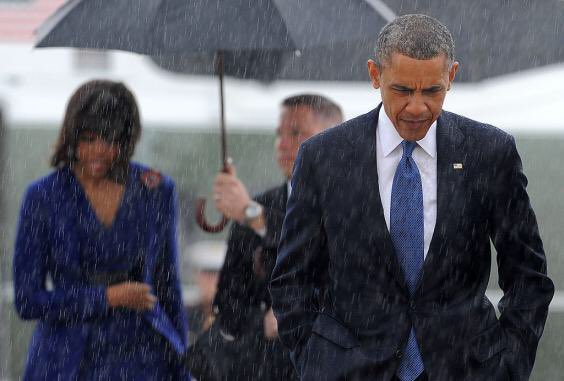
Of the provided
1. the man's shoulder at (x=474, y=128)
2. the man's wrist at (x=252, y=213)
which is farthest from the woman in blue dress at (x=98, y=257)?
the man's shoulder at (x=474, y=128)

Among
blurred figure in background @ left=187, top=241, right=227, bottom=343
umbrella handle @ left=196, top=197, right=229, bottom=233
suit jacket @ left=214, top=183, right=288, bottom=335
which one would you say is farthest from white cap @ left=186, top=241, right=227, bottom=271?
suit jacket @ left=214, top=183, right=288, bottom=335

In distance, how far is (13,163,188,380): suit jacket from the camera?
500 cm

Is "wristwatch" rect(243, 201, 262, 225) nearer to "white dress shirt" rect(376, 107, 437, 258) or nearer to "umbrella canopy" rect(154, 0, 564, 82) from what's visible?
"umbrella canopy" rect(154, 0, 564, 82)

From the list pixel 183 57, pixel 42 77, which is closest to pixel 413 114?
pixel 183 57

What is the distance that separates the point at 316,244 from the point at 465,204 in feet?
1.51

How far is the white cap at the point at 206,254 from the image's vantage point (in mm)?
9805

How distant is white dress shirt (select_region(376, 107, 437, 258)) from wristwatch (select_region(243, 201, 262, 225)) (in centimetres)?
190

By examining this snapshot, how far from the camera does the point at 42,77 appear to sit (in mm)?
9648

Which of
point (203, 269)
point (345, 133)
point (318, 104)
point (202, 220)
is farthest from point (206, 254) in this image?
point (345, 133)

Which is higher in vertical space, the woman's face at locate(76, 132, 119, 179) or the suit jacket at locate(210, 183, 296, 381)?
the woman's face at locate(76, 132, 119, 179)

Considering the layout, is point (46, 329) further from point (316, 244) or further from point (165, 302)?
point (316, 244)

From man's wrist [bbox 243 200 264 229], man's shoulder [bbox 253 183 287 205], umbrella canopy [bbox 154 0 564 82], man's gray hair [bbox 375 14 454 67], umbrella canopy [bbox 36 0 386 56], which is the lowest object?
man's wrist [bbox 243 200 264 229]

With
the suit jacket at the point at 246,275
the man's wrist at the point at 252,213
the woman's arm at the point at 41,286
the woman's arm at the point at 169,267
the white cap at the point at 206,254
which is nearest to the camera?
the woman's arm at the point at 41,286

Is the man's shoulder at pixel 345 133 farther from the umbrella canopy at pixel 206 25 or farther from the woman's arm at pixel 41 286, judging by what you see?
the woman's arm at pixel 41 286
